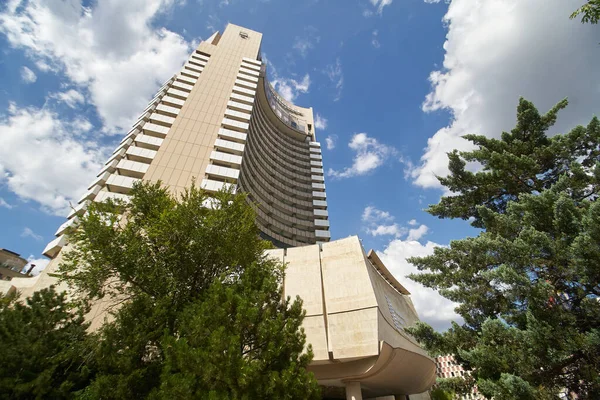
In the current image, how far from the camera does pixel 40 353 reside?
850 cm

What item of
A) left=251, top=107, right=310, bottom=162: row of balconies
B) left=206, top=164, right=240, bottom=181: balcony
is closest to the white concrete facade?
left=206, top=164, right=240, bottom=181: balcony

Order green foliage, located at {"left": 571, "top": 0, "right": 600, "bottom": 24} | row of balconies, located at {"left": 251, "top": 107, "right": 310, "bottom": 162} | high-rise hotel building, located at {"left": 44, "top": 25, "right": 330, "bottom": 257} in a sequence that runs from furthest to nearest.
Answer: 1. row of balconies, located at {"left": 251, "top": 107, "right": 310, "bottom": 162}
2. high-rise hotel building, located at {"left": 44, "top": 25, "right": 330, "bottom": 257}
3. green foliage, located at {"left": 571, "top": 0, "right": 600, "bottom": 24}

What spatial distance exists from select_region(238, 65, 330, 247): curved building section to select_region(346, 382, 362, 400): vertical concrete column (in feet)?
66.0

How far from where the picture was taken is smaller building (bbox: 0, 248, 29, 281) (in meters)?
37.8

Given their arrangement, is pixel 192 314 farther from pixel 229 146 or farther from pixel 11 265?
pixel 11 265

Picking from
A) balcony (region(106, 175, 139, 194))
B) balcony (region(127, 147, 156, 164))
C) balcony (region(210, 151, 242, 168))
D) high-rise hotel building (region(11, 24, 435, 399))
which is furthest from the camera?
balcony (region(210, 151, 242, 168))

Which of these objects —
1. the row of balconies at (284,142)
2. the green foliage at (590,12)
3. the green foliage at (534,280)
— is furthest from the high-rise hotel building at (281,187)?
the green foliage at (590,12)

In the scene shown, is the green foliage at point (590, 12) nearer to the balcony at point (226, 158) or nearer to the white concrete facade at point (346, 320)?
the white concrete facade at point (346, 320)

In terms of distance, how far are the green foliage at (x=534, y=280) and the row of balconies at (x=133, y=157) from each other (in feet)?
70.2

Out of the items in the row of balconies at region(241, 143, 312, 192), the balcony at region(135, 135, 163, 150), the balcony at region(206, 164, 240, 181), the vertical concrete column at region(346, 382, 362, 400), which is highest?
the row of balconies at region(241, 143, 312, 192)

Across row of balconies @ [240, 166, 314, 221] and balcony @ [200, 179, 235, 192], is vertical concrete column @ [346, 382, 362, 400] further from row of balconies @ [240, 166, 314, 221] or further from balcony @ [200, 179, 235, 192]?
row of balconies @ [240, 166, 314, 221]

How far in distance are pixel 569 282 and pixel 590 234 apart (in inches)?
84.5

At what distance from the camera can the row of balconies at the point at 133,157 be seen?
2302 centimetres

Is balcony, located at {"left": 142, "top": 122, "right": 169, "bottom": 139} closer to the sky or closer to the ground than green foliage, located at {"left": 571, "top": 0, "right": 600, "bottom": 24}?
closer to the sky
